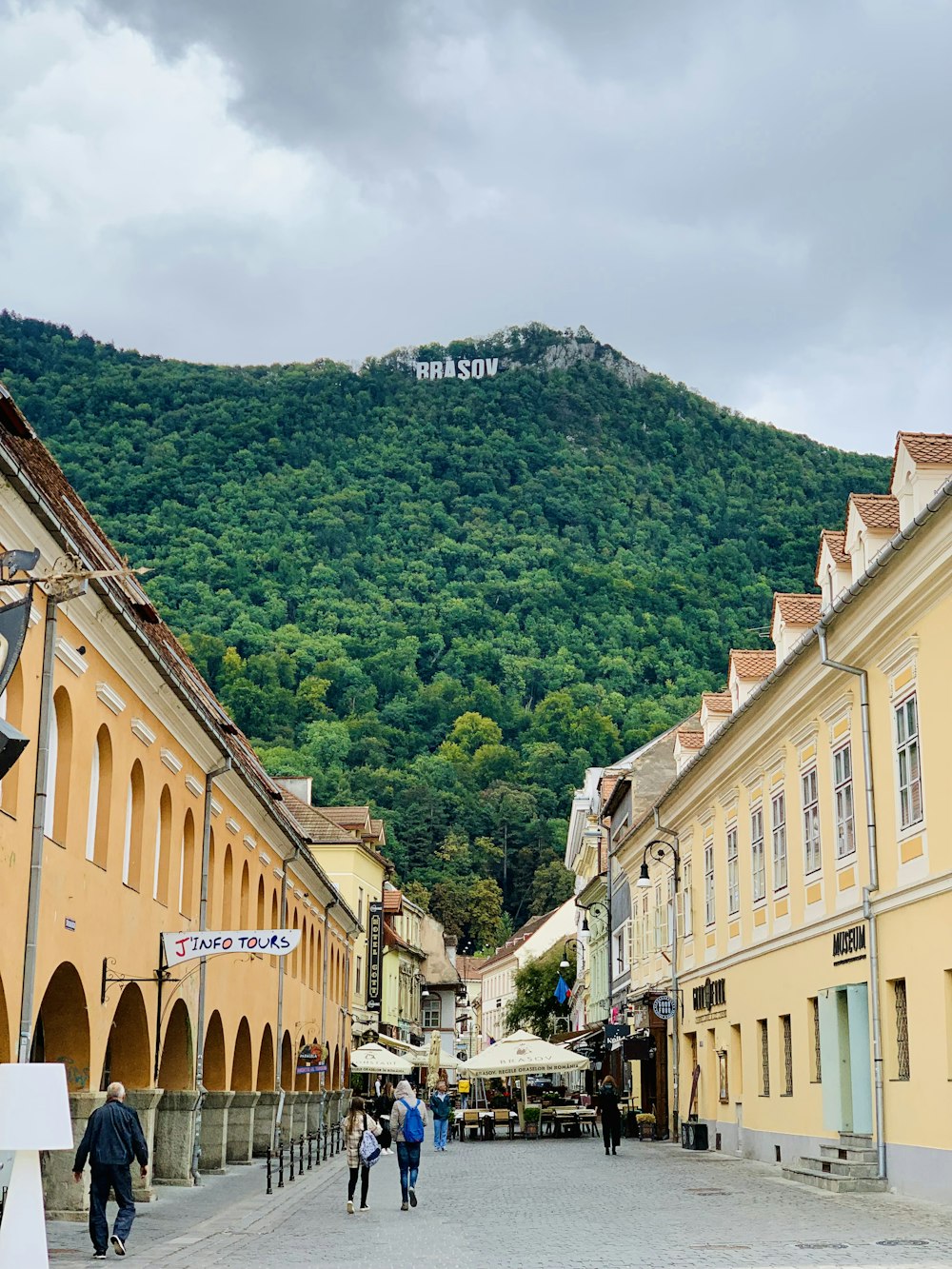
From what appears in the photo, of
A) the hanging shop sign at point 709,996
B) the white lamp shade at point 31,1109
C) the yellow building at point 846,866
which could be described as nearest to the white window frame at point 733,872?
the yellow building at point 846,866

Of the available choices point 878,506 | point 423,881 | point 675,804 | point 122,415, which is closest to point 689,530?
point 423,881

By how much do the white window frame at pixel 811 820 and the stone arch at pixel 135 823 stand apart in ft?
33.9

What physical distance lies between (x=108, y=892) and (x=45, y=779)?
11.8 ft

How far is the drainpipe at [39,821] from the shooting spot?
15.1 m

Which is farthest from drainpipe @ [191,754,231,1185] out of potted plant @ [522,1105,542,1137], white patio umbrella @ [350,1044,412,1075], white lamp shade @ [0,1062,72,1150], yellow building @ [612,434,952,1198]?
potted plant @ [522,1105,542,1137]

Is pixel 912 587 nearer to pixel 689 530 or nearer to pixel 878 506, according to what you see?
pixel 878 506

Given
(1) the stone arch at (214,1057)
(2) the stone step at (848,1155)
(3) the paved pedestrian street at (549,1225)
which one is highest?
(1) the stone arch at (214,1057)

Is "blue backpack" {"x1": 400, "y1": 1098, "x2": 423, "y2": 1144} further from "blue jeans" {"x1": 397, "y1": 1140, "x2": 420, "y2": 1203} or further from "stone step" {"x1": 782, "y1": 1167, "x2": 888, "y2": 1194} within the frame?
"stone step" {"x1": 782, "y1": 1167, "x2": 888, "y2": 1194}

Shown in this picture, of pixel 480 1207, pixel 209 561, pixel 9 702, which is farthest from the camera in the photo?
pixel 209 561

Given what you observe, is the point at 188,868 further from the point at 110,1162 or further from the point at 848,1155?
the point at 848,1155

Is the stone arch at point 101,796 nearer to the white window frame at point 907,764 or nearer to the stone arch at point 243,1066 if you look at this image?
the white window frame at point 907,764

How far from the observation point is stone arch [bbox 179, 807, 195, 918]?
23750 mm

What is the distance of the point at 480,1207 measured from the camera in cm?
2119

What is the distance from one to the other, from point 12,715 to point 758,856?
56.0ft
